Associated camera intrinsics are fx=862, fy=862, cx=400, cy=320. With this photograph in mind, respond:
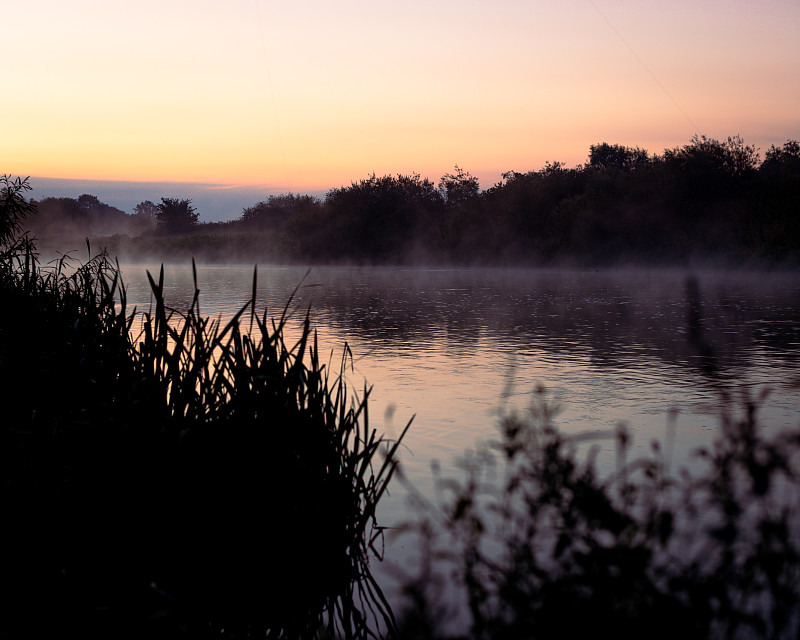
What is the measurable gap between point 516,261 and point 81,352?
49.7 meters

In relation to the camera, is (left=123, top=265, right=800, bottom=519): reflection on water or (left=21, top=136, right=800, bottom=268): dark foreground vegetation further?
(left=21, top=136, right=800, bottom=268): dark foreground vegetation

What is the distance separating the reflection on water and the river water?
0.03 meters

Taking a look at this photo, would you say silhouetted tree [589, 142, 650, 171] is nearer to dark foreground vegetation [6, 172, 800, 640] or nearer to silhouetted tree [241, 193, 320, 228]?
silhouetted tree [241, 193, 320, 228]

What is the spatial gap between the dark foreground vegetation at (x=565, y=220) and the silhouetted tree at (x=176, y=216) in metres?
18.6

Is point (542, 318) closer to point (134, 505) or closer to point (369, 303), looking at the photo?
point (369, 303)

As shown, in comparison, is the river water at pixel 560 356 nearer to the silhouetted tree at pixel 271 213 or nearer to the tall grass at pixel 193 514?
the tall grass at pixel 193 514

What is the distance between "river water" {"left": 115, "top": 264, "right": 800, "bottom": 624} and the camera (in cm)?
905

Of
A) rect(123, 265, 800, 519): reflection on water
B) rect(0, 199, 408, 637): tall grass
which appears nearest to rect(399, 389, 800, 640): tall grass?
rect(123, 265, 800, 519): reflection on water

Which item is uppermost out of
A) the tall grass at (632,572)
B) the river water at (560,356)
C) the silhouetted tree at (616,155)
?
the silhouetted tree at (616,155)

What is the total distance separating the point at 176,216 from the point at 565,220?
64.0 metres

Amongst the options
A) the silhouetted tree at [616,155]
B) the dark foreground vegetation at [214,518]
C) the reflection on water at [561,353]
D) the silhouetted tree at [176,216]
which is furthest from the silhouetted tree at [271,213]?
the dark foreground vegetation at [214,518]

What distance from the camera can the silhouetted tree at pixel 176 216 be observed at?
4058 inches

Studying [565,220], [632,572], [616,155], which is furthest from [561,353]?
[616,155]

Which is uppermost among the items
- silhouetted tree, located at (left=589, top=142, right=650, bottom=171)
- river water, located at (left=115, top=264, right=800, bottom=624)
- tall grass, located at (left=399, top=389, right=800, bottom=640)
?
silhouetted tree, located at (left=589, top=142, right=650, bottom=171)
